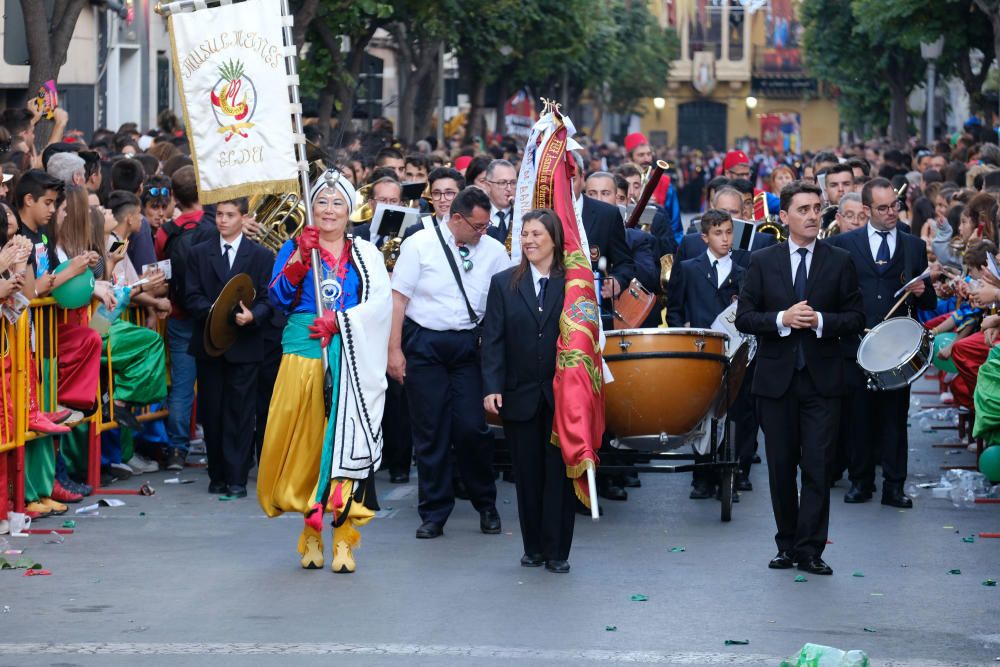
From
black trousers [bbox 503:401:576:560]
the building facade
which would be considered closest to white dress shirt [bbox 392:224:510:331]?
black trousers [bbox 503:401:576:560]

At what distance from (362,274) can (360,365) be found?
0.47m

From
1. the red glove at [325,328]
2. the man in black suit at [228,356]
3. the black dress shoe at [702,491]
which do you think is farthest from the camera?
the black dress shoe at [702,491]

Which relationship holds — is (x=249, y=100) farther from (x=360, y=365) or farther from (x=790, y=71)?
(x=790, y=71)

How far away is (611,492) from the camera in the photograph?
39.5 feet

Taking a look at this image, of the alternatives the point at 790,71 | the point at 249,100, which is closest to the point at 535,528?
the point at 249,100

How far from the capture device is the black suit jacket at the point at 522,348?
31.4 feet

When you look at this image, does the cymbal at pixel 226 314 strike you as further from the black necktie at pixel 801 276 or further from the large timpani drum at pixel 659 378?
the black necktie at pixel 801 276

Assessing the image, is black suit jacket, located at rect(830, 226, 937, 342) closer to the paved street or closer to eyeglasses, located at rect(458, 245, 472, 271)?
the paved street

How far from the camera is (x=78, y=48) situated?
2784 cm

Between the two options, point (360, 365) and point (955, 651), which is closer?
point (955, 651)

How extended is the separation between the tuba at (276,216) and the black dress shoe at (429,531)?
2944mm

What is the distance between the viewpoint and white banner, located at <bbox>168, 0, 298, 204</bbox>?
9.63 meters

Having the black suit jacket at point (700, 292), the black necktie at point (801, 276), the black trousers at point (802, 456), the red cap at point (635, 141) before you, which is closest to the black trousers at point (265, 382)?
the black suit jacket at point (700, 292)

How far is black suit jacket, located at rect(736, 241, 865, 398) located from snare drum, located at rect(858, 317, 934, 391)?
0.95 metres
